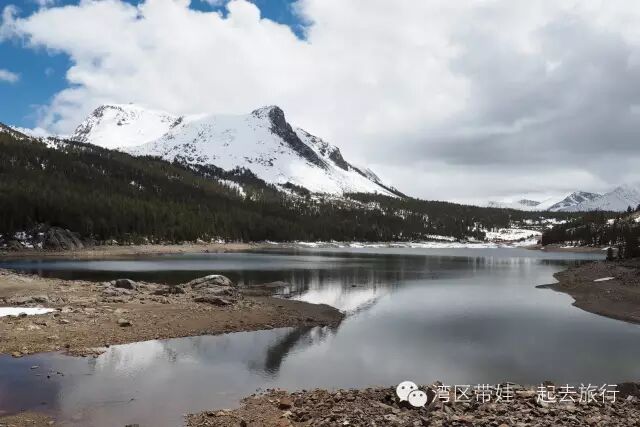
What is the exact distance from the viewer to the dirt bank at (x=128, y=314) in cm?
2795

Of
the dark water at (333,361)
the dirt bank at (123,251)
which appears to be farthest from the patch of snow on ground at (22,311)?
the dirt bank at (123,251)

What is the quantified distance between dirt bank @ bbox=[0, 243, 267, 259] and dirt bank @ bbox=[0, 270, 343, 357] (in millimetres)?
74697

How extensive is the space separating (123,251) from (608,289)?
12180 centimetres

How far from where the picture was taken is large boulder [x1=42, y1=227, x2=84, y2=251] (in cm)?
13188

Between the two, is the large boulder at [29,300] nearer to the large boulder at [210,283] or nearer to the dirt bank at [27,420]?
the large boulder at [210,283]

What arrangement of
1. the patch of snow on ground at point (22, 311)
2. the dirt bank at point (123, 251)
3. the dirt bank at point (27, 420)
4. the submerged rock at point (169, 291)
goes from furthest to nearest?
the dirt bank at point (123, 251) < the submerged rock at point (169, 291) < the patch of snow on ground at point (22, 311) < the dirt bank at point (27, 420)

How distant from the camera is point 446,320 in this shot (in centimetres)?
4081

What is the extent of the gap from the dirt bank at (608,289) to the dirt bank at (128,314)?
2508 cm

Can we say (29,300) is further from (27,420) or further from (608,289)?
(608,289)

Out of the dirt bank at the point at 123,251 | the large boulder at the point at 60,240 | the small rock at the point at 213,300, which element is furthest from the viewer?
the large boulder at the point at 60,240

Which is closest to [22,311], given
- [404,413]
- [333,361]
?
[333,361]

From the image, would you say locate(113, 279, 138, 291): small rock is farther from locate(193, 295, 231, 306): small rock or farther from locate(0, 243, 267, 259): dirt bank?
locate(0, 243, 267, 259): dirt bank

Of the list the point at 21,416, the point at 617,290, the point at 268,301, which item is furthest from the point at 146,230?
the point at 21,416

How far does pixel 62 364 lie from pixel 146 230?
5931 inches
